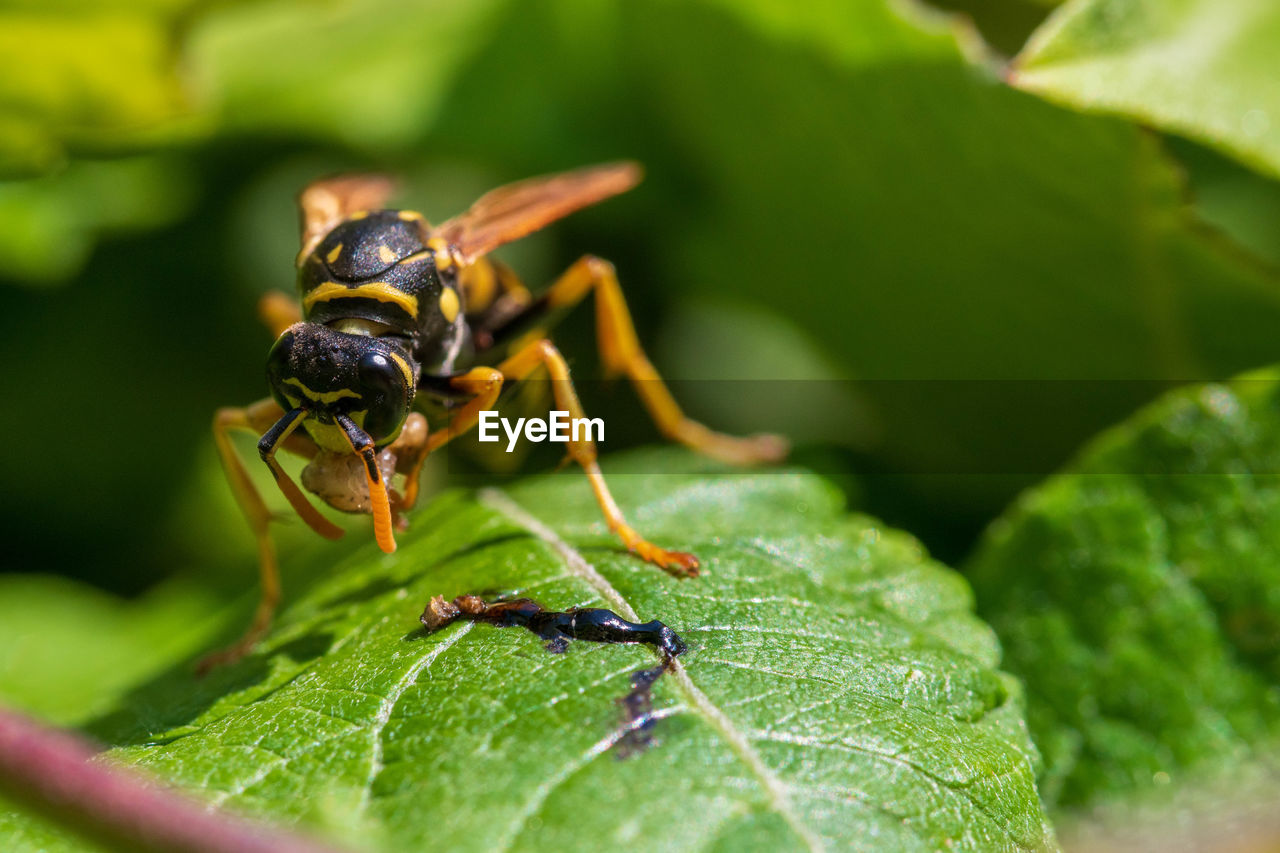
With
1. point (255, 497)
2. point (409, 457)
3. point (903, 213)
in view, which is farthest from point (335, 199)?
point (903, 213)

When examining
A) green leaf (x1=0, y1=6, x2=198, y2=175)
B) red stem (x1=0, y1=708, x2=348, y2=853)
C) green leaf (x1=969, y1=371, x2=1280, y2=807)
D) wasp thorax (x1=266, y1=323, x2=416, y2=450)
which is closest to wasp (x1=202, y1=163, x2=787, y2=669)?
wasp thorax (x1=266, y1=323, x2=416, y2=450)

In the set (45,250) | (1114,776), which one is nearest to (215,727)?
(1114,776)

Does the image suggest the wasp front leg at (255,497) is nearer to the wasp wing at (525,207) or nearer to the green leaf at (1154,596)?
the wasp wing at (525,207)

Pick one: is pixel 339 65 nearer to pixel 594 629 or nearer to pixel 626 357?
pixel 626 357

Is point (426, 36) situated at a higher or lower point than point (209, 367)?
higher

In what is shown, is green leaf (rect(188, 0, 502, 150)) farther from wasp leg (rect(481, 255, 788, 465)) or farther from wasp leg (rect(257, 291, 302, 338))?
wasp leg (rect(481, 255, 788, 465))

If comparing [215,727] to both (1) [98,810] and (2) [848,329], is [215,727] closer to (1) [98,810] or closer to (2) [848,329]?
(1) [98,810]
